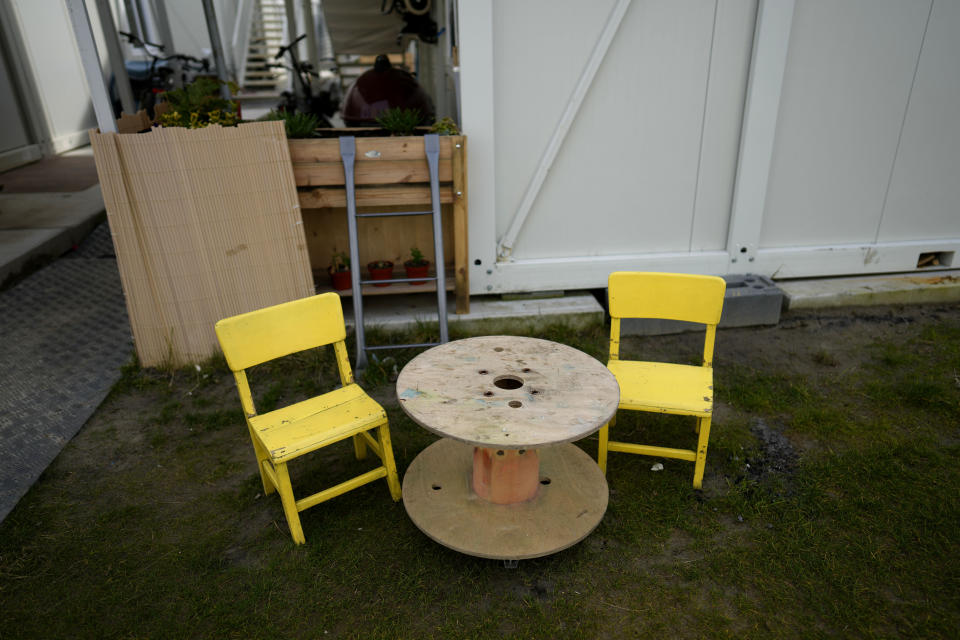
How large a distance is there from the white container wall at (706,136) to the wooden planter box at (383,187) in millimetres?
286

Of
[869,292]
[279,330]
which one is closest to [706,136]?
[869,292]

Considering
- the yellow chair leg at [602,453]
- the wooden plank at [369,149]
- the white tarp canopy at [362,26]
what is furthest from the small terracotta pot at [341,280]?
the white tarp canopy at [362,26]

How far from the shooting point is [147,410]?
13.1 ft

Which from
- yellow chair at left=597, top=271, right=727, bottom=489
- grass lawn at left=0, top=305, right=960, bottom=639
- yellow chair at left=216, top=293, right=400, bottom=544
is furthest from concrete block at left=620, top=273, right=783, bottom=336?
yellow chair at left=216, top=293, right=400, bottom=544

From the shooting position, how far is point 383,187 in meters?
4.38

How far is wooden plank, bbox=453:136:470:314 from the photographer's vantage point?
4340 millimetres

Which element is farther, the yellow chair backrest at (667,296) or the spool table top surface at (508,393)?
the yellow chair backrest at (667,296)

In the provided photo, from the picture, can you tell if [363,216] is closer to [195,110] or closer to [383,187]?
[383,187]

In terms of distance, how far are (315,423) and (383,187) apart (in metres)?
2.17

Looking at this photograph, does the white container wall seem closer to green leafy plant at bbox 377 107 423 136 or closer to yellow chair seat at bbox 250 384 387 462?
green leafy plant at bbox 377 107 423 136

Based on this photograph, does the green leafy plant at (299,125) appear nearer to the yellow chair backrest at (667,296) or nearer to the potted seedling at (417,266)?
the potted seedling at (417,266)

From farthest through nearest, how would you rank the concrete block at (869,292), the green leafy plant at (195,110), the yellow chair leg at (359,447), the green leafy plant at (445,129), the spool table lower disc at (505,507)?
the concrete block at (869,292)
the green leafy plant at (445,129)
the green leafy plant at (195,110)
the yellow chair leg at (359,447)
the spool table lower disc at (505,507)

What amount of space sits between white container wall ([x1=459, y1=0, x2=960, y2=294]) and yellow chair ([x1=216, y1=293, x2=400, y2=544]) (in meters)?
2.14

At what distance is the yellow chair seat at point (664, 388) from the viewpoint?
9.57ft
